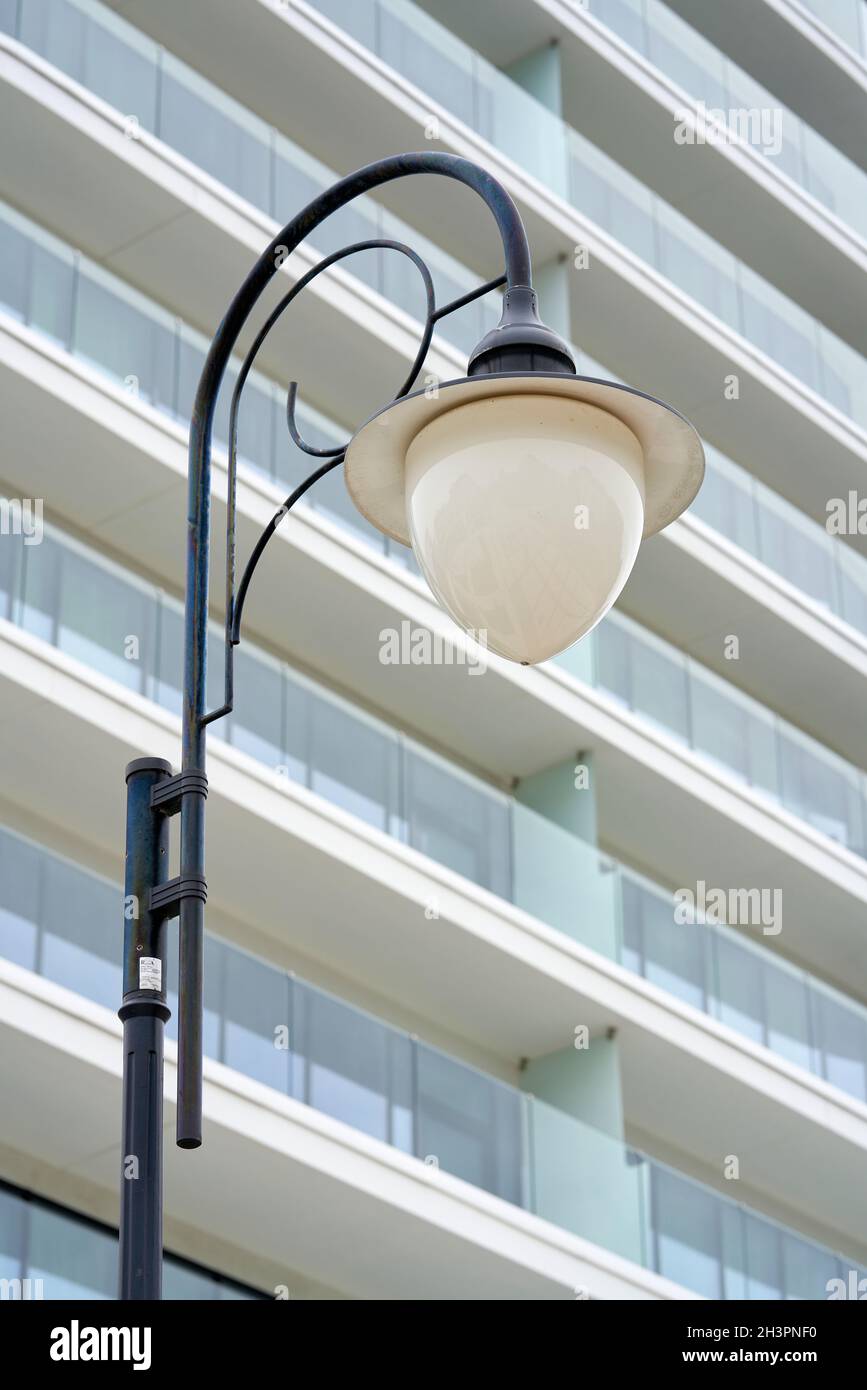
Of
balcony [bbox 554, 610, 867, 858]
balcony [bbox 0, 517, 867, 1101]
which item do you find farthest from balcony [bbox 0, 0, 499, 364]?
balcony [bbox 554, 610, 867, 858]

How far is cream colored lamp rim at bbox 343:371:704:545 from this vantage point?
18.9 feet

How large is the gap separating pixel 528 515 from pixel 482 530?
12cm

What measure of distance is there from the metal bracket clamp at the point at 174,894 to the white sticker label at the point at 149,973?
12cm

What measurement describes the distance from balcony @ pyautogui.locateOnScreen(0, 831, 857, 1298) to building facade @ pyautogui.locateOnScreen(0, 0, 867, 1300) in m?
0.04

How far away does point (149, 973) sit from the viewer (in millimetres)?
5562

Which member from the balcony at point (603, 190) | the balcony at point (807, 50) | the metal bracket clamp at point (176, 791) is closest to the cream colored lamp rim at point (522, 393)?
the metal bracket clamp at point (176, 791)

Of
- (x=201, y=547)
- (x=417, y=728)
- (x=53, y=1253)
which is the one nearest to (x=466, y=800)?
(x=417, y=728)

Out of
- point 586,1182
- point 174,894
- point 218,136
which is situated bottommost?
point 174,894

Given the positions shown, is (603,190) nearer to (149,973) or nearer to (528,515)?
(528,515)

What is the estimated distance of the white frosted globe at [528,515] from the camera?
5.63 metres

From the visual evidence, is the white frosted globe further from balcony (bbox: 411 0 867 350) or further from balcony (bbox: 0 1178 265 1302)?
balcony (bbox: 411 0 867 350)

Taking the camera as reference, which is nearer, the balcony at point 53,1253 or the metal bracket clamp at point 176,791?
the metal bracket clamp at point 176,791

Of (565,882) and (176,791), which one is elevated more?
(565,882)

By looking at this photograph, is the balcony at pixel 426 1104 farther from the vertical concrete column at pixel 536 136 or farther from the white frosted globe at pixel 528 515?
the vertical concrete column at pixel 536 136
